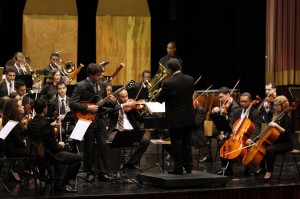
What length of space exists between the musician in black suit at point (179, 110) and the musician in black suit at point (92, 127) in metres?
0.98

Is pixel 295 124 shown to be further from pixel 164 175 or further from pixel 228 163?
pixel 164 175

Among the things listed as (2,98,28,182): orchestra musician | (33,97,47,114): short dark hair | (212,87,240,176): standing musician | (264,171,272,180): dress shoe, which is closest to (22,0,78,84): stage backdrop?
(212,87,240,176): standing musician

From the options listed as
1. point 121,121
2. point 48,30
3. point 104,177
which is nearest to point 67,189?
point 104,177

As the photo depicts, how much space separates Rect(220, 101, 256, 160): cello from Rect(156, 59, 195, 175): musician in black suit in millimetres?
1004

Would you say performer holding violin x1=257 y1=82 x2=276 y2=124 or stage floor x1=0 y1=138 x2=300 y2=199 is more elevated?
performer holding violin x1=257 y1=82 x2=276 y2=124

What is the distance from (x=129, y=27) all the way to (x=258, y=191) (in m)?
7.64

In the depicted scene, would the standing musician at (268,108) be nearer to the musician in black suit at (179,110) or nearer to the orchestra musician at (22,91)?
the musician in black suit at (179,110)

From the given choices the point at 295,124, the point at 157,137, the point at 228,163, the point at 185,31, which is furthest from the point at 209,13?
the point at 228,163

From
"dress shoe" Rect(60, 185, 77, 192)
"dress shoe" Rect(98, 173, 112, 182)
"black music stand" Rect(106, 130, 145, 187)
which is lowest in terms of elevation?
"dress shoe" Rect(98, 173, 112, 182)

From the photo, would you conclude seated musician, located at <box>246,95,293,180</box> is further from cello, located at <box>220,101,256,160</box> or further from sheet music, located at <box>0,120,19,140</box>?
sheet music, located at <box>0,120,19,140</box>

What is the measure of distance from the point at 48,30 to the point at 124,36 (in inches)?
67.8

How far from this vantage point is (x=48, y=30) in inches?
574

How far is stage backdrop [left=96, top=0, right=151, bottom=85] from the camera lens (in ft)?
48.9

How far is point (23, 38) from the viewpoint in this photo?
14406 mm
